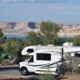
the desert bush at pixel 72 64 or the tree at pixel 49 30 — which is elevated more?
the tree at pixel 49 30

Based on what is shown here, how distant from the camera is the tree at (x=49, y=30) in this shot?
1728 inches

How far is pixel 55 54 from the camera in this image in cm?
2614

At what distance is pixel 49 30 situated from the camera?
1763 inches

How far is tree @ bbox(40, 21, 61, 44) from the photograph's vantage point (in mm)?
43897

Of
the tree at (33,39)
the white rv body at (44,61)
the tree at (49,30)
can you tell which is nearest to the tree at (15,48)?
the tree at (33,39)

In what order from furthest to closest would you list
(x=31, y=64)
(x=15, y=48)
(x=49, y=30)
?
(x=49, y=30) < (x=15, y=48) < (x=31, y=64)

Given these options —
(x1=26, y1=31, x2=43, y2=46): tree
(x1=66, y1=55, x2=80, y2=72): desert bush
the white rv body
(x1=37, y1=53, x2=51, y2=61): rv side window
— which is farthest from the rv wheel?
(x1=26, y1=31, x2=43, y2=46): tree

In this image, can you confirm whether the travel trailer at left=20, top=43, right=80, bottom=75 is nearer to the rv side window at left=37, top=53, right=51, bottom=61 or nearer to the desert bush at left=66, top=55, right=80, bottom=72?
the rv side window at left=37, top=53, right=51, bottom=61

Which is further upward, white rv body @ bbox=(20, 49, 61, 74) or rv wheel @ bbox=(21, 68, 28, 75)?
white rv body @ bbox=(20, 49, 61, 74)

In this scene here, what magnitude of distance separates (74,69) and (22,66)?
462 centimetres

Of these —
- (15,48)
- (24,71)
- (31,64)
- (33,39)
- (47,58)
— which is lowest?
Answer: (24,71)

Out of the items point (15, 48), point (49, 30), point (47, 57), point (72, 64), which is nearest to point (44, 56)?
point (47, 57)

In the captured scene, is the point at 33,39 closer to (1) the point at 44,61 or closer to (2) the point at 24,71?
(2) the point at 24,71

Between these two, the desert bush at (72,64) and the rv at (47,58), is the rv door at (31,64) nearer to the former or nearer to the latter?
the rv at (47,58)
